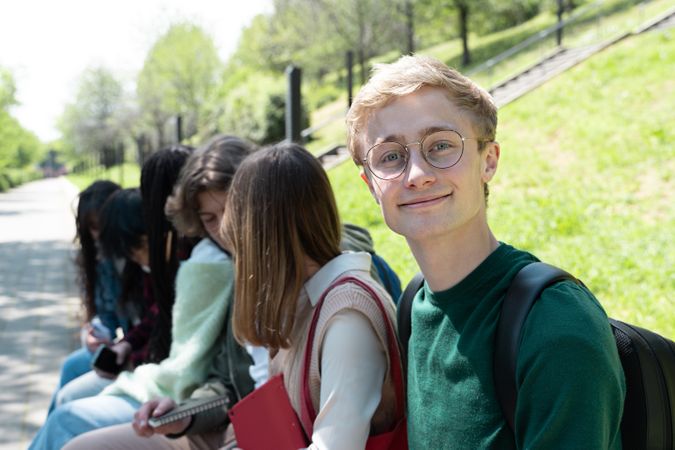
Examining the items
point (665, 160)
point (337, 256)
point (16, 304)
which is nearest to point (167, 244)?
point (337, 256)

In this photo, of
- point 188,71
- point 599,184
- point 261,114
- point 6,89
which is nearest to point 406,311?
point 599,184

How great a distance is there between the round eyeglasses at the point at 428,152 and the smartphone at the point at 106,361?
2.45 metres

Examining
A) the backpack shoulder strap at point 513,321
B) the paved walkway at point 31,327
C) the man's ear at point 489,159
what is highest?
the man's ear at point 489,159

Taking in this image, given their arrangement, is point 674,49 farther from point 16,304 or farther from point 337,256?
point 337,256

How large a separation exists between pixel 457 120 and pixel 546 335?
1.70 feet

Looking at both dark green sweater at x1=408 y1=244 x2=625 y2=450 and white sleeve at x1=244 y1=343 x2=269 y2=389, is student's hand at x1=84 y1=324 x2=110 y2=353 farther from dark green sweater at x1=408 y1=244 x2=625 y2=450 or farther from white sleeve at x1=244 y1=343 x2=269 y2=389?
dark green sweater at x1=408 y1=244 x2=625 y2=450

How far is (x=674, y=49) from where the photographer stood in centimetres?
1169

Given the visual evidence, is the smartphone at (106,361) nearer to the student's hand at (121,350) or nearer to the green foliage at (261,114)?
the student's hand at (121,350)

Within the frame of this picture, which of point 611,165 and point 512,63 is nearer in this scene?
point 611,165

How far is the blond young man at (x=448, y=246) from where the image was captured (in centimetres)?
142

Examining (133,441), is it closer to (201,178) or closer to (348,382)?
(201,178)

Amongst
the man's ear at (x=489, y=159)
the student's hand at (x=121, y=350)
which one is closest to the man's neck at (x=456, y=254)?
the man's ear at (x=489, y=159)

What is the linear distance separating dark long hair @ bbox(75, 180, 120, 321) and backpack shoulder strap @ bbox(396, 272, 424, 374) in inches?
116

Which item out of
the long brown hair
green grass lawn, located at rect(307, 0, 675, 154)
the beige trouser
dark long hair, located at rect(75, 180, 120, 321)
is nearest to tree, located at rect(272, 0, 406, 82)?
green grass lawn, located at rect(307, 0, 675, 154)
